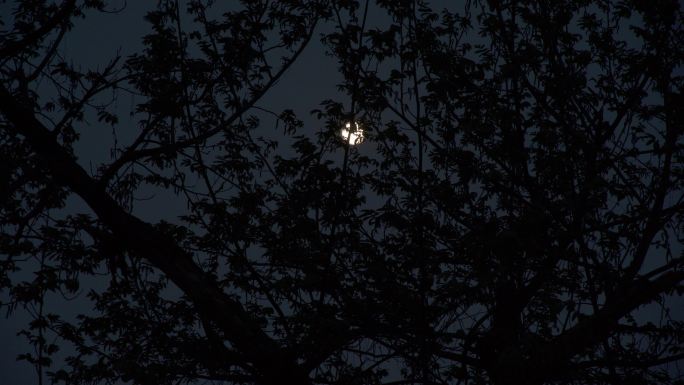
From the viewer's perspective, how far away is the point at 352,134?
5969 millimetres

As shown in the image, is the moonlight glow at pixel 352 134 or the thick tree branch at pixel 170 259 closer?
the thick tree branch at pixel 170 259

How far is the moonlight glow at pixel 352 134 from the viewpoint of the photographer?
5.87 meters

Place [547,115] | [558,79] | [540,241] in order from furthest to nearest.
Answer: [547,115]
[558,79]
[540,241]

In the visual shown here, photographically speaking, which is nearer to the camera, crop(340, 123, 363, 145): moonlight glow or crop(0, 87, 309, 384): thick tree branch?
crop(0, 87, 309, 384): thick tree branch

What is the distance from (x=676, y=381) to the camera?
4562 millimetres

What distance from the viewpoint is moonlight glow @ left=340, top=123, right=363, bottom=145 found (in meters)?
5.87

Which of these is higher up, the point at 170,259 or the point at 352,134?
the point at 352,134

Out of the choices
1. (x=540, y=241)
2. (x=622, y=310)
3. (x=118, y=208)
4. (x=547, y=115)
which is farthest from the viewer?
(x=547, y=115)

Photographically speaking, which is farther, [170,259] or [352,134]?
[352,134]

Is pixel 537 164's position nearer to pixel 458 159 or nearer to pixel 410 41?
pixel 458 159

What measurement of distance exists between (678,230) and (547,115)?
1937 millimetres

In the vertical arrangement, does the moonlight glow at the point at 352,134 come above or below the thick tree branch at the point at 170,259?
above

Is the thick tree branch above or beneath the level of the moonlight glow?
beneath

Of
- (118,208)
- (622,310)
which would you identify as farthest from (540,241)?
(118,208)
